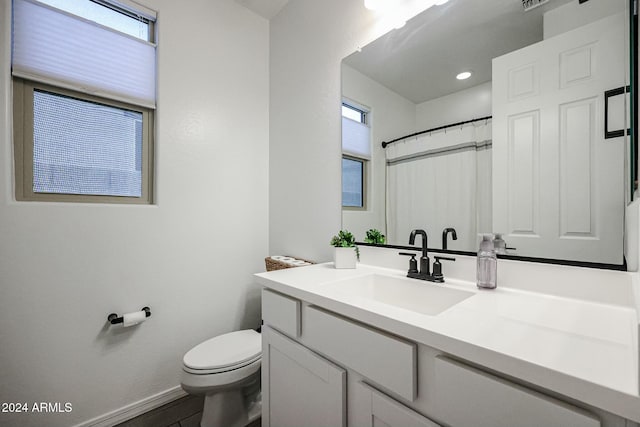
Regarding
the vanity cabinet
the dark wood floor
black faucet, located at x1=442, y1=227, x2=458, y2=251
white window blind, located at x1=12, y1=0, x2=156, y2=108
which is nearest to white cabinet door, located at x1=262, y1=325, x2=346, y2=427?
the vanity cabinet

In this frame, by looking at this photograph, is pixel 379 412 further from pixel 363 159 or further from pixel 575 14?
pixel 575 14

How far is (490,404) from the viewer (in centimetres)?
55

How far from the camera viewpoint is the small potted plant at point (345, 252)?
55.4 inches

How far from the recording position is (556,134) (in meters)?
0.90

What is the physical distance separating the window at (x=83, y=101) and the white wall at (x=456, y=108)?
1.59 meters

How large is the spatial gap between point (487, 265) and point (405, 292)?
1.05 feet

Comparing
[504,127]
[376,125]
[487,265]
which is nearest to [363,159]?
[376,125]

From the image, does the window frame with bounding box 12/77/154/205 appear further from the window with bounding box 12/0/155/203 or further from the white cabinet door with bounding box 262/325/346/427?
the white cabinet door with bounding box 262/325/346/427

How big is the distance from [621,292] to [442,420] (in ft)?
2.17

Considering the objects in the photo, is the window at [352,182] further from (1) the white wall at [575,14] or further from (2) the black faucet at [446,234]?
(1) the white wall at [575,14]

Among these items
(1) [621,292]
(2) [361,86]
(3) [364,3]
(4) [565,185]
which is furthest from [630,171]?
(3) [364,3]

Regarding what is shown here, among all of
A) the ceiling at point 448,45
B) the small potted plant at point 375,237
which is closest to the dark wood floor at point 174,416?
the small potted plant at point 375,237

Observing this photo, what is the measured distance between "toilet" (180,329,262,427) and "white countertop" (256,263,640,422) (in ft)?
2.43

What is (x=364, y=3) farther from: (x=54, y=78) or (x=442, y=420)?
(x=442, y=420)
